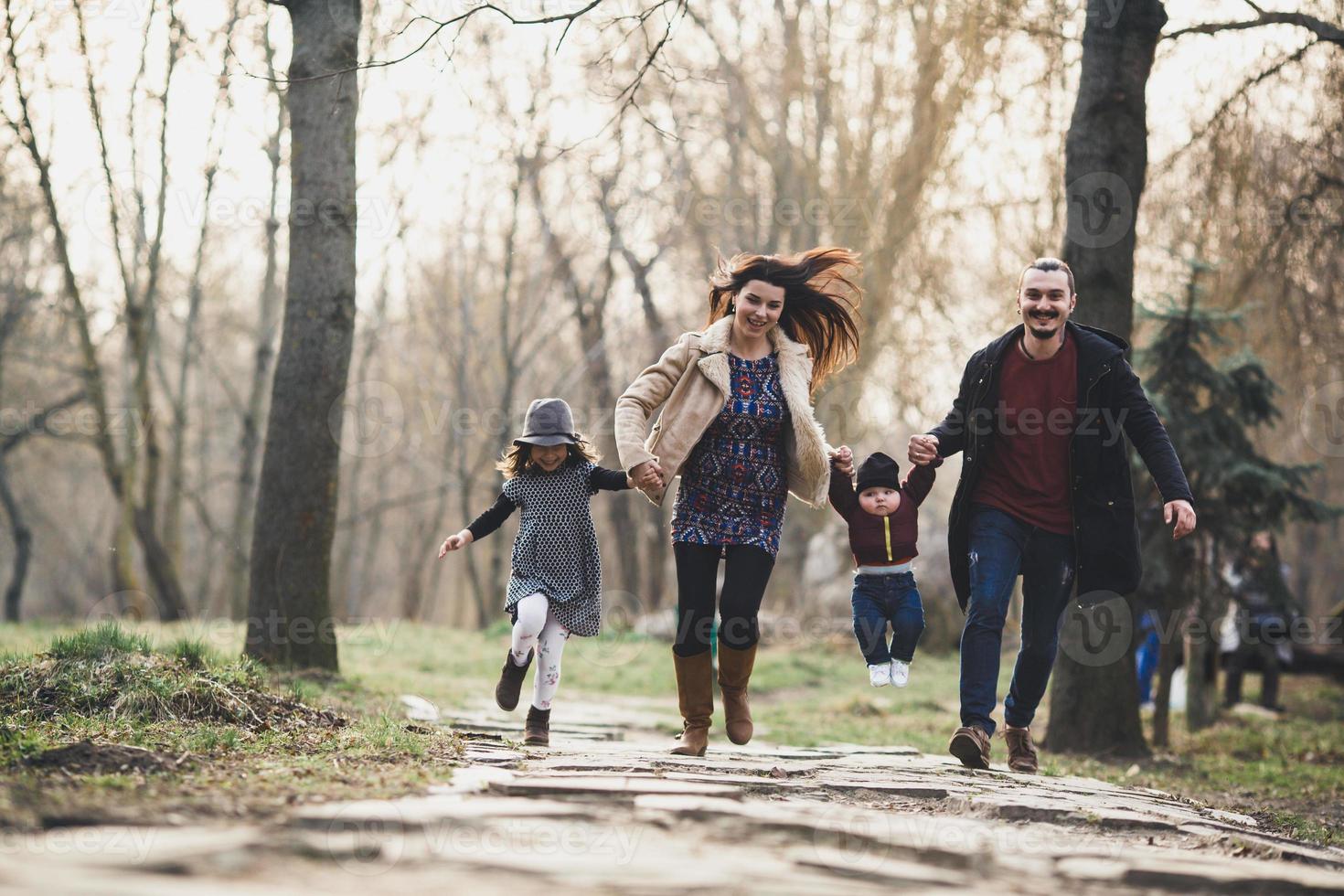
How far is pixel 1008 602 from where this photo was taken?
20.1 ft

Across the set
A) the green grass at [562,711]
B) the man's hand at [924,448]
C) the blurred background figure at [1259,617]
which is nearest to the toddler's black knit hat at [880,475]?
the man's hand at [924,448]

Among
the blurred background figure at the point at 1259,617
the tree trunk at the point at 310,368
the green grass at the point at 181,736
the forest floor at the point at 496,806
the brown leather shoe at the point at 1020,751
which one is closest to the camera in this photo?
the forest floor at the point at 496,806

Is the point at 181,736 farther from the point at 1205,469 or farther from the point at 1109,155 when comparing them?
the point at 1205,469

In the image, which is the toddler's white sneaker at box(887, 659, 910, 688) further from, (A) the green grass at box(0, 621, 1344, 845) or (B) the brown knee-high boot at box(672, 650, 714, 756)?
(A) the green grass at box(0, 621, 1344, 845)

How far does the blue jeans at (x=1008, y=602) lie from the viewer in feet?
19.8

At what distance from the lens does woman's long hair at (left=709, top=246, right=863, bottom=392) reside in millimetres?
6348

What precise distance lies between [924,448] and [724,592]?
47.6 inches

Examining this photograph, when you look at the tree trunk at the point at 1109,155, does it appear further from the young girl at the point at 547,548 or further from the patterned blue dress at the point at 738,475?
the young girl at the point at 547,548

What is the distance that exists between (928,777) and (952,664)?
38.3 ft

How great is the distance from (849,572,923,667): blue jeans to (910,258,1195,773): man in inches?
11.7

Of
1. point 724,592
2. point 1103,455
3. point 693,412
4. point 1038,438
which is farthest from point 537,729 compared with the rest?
point 1103,455

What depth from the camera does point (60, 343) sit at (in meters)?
25.9

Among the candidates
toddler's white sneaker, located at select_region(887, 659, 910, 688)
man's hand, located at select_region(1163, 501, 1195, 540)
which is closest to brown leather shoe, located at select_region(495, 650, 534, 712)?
toddler's white sneaker, located at select_region(887, 659, 910, 688)

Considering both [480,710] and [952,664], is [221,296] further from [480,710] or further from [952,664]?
[480,710]
